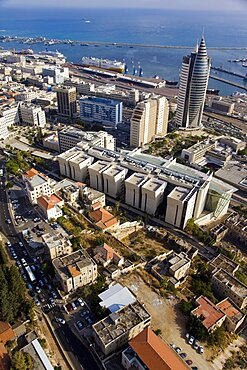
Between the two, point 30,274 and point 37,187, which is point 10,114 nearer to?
point 37,187

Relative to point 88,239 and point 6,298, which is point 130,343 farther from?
point 88,239

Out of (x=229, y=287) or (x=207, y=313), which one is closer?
(x=207, y=313)

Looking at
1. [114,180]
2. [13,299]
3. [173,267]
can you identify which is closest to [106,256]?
[173,267]

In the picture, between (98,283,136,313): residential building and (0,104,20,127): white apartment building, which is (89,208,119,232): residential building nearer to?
(98,283,136,313): residential building

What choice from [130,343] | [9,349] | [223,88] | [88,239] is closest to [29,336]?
[9,349]

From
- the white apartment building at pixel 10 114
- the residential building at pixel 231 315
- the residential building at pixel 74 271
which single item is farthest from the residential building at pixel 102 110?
the residential building at pixel 231 315

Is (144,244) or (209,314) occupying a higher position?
(209,314)

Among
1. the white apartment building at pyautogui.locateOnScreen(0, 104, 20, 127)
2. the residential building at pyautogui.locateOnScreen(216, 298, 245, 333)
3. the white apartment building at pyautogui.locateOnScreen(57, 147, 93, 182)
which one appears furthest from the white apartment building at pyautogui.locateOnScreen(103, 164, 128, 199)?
the white apartment building at pyautogui.locateOnScreen(0, 104, 20, 127)
